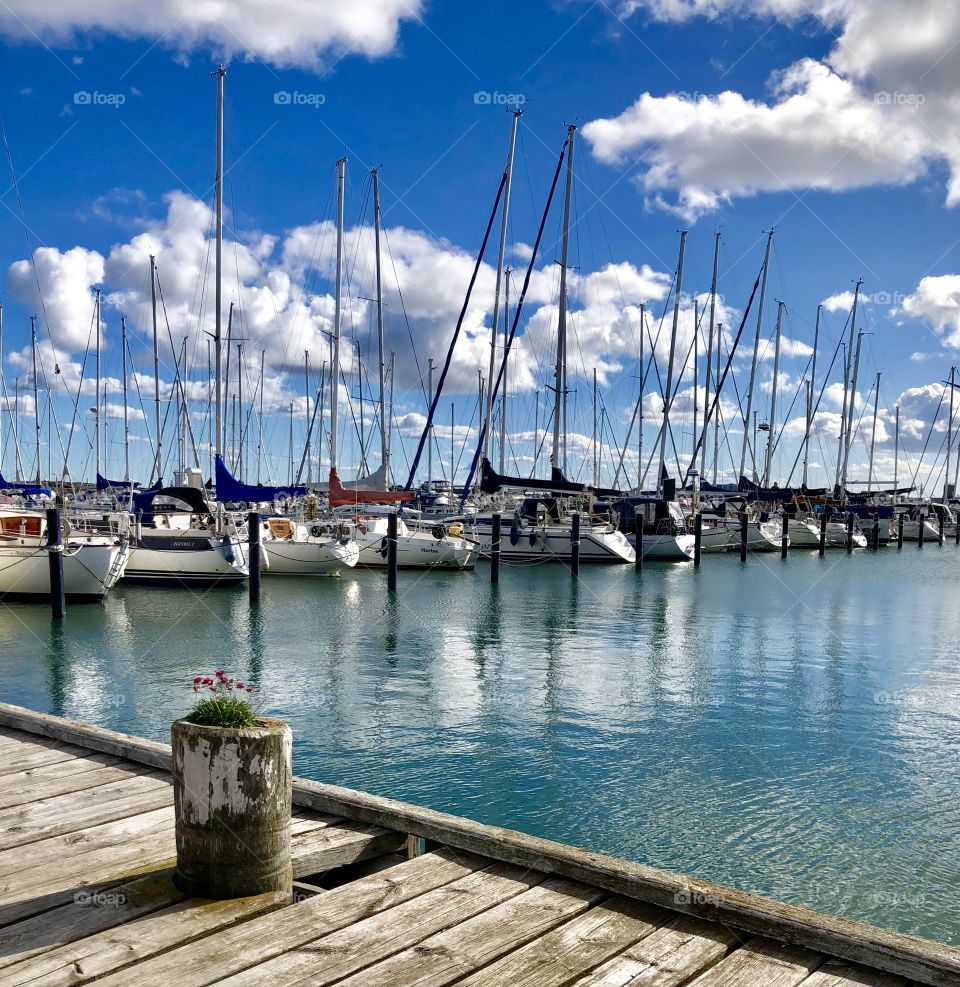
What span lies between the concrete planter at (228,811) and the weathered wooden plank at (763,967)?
218 centimetres

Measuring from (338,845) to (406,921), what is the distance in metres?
0.95

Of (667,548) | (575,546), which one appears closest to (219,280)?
(575,546)

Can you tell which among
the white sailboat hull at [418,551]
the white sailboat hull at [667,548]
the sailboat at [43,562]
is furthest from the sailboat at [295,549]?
the white sailboat hull at [667,548]

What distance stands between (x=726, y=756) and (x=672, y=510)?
3683 centimetres

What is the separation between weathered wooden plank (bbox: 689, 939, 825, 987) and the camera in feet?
12.7

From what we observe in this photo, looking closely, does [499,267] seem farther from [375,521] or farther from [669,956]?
[669,956]

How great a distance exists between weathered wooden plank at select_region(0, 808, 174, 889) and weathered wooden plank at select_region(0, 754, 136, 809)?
774 mm

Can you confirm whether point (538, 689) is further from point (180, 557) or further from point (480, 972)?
point (180, 557)

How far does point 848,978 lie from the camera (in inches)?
155

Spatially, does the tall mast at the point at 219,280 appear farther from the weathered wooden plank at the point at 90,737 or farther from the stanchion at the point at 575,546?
the weathered wooden plank at the point at 90,737

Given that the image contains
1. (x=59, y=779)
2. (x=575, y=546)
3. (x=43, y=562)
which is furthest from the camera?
(x=575, y=546)

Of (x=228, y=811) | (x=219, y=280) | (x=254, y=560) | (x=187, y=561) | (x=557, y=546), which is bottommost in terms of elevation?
(x=557, y=546)

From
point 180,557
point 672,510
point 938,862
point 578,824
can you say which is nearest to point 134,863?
point 578,824

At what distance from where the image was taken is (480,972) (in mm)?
3912
